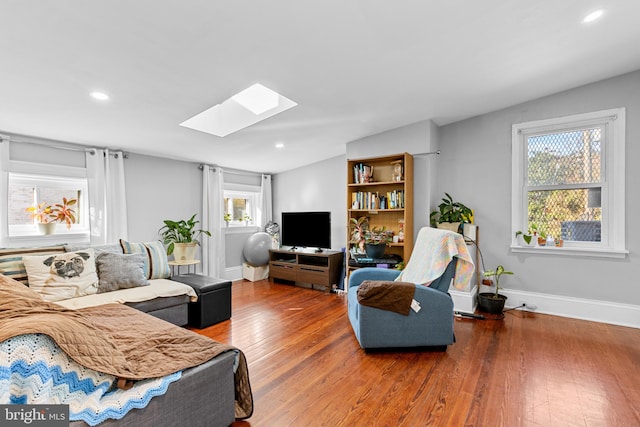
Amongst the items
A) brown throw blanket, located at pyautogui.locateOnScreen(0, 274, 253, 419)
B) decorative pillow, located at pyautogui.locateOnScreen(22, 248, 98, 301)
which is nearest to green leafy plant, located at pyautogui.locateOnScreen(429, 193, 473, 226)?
brown throw blanket, located at pyautogui.locateOnScreen(0, 274, 253, 419)

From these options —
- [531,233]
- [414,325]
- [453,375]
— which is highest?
[531,233]

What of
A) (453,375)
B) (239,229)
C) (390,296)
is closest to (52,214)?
(239,229)

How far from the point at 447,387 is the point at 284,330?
1581mm

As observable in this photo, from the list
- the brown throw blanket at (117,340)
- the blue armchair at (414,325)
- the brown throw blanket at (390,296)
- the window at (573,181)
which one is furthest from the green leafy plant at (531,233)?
the brown throw blanket at (117,340)

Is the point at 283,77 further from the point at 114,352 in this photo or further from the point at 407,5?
the point at 114,352

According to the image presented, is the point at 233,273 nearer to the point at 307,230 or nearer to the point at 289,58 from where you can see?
the point at 307,230

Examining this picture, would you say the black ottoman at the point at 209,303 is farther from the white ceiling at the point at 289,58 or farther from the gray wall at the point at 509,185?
the gray wall at the point at 509,185

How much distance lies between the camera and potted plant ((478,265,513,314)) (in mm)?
3428

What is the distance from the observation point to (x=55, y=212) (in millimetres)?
3441

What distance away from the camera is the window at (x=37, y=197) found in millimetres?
3176

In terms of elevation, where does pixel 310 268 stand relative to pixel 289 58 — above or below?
below

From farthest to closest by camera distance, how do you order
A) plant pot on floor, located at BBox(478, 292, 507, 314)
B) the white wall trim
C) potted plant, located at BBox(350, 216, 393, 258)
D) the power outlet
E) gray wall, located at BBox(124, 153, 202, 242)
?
gray wall, located at BBox(124, 153, 202, 242)
potted plant, located at BBox(350, 216, 393, 258)
the power outlet
plant pot on floor, located at BBox(478, 292, 507, 314)
the white wall trim

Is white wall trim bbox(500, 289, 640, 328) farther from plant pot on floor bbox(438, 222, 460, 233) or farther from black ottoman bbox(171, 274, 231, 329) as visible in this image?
black ottoman bbox(171, 274, 231, 329)

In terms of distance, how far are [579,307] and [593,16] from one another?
292cm
